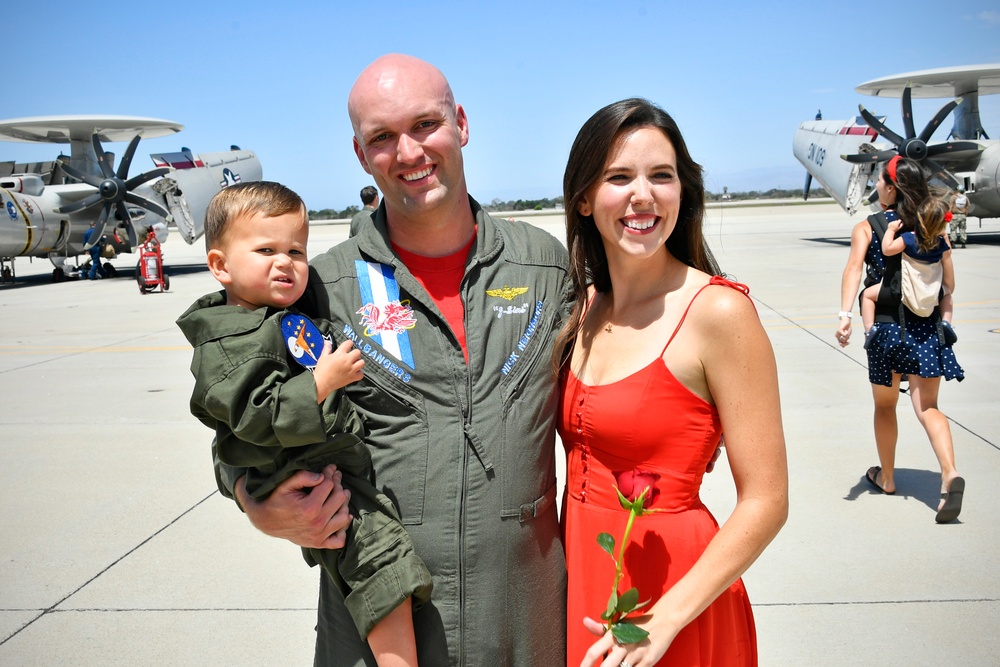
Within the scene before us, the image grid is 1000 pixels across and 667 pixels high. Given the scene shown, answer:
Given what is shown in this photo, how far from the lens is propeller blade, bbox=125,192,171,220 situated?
2595cm

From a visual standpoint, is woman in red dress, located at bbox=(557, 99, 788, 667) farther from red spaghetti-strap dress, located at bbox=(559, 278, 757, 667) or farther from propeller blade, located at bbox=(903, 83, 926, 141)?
propeller blade, located at bbox=(903, 83, 926, 141)

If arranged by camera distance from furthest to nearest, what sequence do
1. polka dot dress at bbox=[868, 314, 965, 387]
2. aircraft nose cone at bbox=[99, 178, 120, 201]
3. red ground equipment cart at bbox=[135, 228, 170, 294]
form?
aircraft nose cone at bbox=[99, 178, 120, 201] → red ground equipment cart at bbox=[135, 228, 170, 294] → polka dot dress at bbox=[868, 314, 965, 387]

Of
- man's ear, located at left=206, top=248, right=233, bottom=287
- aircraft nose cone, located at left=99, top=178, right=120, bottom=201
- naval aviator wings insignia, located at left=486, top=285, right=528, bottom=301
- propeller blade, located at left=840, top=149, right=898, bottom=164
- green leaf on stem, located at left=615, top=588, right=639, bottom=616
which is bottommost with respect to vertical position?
propeller blade, located at left=840, top=149, right=898, bottom=164

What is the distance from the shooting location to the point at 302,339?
6.36 feet

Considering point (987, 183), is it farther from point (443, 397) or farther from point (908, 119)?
point (443, 397)

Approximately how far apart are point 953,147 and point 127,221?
2693 centimetres

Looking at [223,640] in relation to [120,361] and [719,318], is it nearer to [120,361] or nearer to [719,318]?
[719,318]

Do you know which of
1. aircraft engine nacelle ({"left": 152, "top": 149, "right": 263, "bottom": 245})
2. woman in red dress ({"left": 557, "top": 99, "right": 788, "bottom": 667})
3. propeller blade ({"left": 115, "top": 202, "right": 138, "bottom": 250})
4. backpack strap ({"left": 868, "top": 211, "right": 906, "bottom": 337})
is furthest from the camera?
aircraft engine nacelle ({"left": 152, "top": 149, "right": 263, "bottom": 245})

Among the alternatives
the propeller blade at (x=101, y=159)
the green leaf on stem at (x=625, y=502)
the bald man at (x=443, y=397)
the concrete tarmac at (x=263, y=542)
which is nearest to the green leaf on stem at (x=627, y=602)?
the green leaf on stem at (x=625, y=502)

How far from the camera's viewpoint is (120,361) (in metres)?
10.7

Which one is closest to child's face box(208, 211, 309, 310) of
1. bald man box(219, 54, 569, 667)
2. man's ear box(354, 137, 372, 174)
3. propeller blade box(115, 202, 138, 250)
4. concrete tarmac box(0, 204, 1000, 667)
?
bald man box(219, 54, 569, 667)

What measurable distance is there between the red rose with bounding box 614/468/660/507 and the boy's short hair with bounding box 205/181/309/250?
1.09 metres

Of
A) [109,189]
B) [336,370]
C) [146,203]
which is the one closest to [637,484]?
[336,370]

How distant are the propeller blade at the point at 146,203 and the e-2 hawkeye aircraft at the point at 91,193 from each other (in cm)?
3
